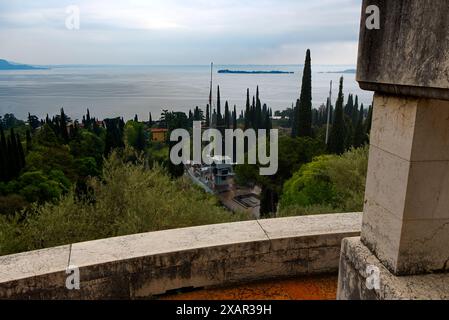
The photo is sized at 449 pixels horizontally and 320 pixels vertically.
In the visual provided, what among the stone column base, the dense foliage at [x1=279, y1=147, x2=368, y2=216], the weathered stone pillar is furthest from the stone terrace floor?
the dense foliage at [x1=279, y1=147, x2=368, y2=216]

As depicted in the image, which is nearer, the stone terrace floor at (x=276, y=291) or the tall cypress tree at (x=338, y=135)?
the stone terrace floor at (x=276, y=291)

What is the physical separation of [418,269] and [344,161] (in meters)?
16.1

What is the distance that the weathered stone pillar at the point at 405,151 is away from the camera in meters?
1.69

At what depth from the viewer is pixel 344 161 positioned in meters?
17.6

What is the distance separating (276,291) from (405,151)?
200 cm

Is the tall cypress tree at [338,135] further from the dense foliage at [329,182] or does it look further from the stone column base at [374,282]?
the stone column base at [374,282]

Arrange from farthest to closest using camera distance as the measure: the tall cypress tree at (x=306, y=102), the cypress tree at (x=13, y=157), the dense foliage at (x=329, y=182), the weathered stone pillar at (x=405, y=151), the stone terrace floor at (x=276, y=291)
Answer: the tall cypress tree at (x=306, y=102)
the cypress tree at (x=13, y=157)
the dense foliage at (x=329, y=182)
the stone terrace floor at (x=276, y=291)
the weathered stone pillar at (x=405, y=151)

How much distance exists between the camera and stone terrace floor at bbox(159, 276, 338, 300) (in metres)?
3.31

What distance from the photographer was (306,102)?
1211 inches

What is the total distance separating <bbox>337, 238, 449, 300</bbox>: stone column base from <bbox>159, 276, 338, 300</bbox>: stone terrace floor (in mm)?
876

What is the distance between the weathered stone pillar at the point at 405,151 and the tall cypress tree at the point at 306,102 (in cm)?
2933

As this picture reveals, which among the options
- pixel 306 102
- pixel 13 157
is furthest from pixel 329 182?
pixel 13 157

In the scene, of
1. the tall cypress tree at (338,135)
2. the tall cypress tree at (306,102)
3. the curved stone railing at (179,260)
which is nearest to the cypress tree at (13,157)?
the tall cypress tree at (306,102)
